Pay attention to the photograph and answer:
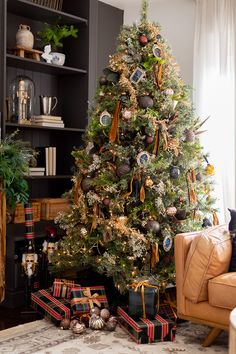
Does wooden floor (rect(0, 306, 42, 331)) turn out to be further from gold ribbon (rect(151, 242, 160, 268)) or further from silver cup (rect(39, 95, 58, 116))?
silver cup (rect(39, 95, 58, 116))

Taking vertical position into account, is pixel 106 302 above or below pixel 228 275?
below

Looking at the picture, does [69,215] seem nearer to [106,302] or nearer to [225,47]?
[106,302]

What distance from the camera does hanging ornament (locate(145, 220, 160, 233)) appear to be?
3900mm

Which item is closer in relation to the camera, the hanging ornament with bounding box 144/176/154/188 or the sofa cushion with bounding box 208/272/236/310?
the sofa cushion with bounding box 208/272/236/310

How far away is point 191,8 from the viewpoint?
536cm

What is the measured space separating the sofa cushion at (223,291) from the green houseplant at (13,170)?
162cm

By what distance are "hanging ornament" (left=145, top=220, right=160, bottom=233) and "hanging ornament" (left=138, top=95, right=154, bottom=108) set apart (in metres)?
0.84

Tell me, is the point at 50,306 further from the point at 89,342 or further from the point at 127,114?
the point at 127,114

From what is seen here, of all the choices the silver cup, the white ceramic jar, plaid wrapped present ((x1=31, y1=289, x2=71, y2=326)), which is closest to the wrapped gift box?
plaid wrapped present ((x1=31, y1=289, x2=71, y2=326))

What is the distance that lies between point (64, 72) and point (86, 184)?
1.60 meters

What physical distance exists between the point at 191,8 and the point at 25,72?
176cm

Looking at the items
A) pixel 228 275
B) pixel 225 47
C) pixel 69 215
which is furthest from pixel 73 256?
pixel 225 47

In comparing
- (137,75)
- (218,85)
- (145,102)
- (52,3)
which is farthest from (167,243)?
(52,3)

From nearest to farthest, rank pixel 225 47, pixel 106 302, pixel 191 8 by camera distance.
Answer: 1. pixel 106 302
2. pixel 225 47
3. pixel 191 8
